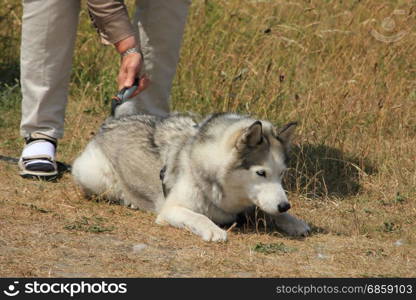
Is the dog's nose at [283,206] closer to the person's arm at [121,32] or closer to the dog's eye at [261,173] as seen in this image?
the dog's eye at [261,173]

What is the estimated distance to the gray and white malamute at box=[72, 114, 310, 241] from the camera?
15.2 feet

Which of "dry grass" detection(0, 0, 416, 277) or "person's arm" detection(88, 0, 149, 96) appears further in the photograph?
"person's arm" detection(88, 0, 149, 96)

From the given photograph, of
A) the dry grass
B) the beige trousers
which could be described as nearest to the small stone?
the dry grass

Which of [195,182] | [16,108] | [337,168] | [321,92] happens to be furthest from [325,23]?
[195,182]

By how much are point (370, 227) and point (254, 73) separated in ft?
7.26

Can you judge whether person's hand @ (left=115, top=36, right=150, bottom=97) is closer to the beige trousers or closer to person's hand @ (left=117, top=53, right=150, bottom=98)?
person's hand @ (left=117, top=53, right=150, bottom=98)

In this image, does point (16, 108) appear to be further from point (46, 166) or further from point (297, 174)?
point (297, 174)

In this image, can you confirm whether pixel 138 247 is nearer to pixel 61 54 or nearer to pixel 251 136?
pixel 251 136

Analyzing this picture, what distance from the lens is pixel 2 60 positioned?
7.99 metres

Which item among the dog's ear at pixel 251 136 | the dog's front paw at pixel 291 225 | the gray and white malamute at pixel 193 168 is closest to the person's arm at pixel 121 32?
the gray and white malamute at pixel 193 168

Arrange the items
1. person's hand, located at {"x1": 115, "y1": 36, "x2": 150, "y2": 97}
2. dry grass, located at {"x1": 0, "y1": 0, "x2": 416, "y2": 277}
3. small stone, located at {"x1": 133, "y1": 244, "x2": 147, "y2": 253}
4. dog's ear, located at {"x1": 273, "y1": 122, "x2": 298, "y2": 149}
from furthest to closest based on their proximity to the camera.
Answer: person's hand, located at {"x1": 115, "y1": 36, "x2": 150, "y2": 97} < dog's ear, located at {"x1": 273, "y1": 122, "x2": 298, "y2": 149} < small stone, located at {"x1": 133, "y1": 244, "x2": 147, "y2": 253} < dry grass, located at {"x1": 0, "y1": 0, "x2": 416, "y2": 277}

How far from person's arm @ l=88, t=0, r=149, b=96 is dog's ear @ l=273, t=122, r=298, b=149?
0.91m

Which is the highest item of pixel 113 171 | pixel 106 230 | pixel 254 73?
pixel 254 73

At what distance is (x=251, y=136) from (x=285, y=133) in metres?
0.31
